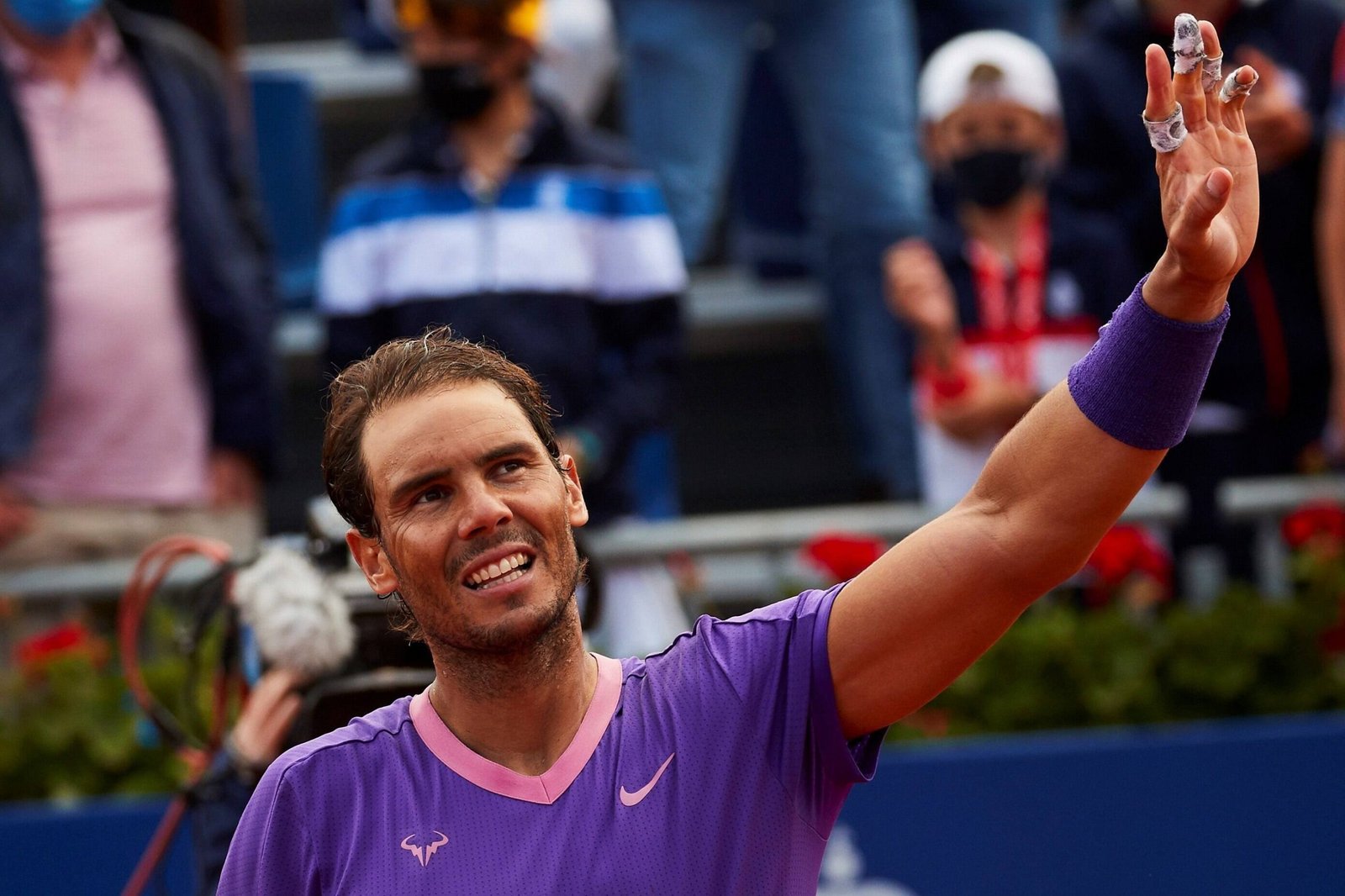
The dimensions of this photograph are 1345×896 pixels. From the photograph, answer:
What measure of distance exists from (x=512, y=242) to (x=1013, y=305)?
4.71 feet

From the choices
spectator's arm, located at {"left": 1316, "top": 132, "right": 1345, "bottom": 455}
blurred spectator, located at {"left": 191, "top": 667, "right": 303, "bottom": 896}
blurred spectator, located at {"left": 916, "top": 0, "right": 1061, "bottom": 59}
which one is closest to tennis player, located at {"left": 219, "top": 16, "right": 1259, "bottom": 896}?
blurred spectator, located at {"left": 191, "top": 667, "right": 303, "bottom": 896}

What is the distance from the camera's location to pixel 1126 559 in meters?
5.20

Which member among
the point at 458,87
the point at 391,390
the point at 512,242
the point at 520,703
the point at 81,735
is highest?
the point at 458,87

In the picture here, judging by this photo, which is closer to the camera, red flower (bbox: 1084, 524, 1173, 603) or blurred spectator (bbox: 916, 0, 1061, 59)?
red flower (bbox: 1084, 524, 1173, 603)

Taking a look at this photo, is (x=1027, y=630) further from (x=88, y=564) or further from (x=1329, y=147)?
A: (x=88, y=564)

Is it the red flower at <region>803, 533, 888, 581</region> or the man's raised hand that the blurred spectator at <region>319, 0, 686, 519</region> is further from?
the man's raised hand

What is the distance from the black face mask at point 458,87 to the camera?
5.38m

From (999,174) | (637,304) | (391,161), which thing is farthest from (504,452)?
(999,174)

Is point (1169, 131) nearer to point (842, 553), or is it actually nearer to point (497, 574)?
point (497, 574)

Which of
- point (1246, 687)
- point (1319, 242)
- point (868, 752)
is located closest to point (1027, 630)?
point (1246, 687)

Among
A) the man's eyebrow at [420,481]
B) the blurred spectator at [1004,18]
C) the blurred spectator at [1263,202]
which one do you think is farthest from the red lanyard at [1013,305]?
the man's eyebrow at [420,481]

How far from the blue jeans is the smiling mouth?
12.3ft

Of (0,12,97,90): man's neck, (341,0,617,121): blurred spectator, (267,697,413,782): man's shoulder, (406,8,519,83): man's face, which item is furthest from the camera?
(341,0,617,121): blurred spectator

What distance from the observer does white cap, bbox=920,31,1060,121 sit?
563 cm
